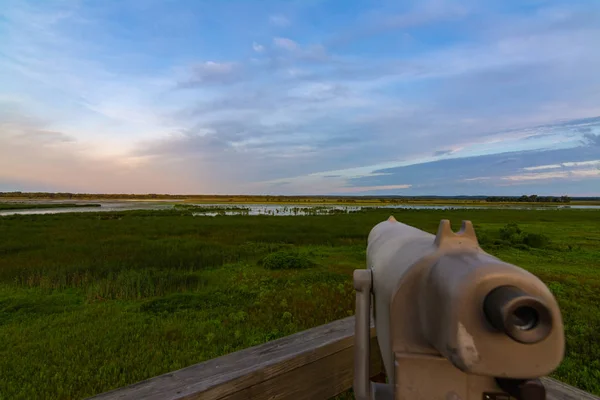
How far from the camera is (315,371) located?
2.35 metres

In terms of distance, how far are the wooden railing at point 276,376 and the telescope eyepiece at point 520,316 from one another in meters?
1.54

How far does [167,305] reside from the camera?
296 inches

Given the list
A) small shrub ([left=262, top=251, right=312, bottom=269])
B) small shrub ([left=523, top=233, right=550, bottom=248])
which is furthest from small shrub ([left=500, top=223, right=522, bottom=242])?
small shrub ([left=262, top=251, right=312, bottom=269])

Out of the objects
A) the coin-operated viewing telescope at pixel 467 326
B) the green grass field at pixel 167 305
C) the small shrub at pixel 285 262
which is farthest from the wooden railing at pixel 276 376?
the small shrub at pixel 285 262

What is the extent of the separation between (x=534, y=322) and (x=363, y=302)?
1007 millimetres

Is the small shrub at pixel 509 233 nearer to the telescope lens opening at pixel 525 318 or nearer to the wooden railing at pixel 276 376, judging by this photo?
the wooden railing at pixel 276 376

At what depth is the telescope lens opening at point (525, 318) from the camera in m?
0.81

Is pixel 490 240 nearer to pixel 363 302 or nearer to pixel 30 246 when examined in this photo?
pixel 363 302

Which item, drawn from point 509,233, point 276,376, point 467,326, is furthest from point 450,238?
point 509,233

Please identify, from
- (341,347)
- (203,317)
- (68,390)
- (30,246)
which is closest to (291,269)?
(203,317)

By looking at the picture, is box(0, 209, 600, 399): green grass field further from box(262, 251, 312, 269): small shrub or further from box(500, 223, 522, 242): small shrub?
box(500, 223, 522, 242): small shrub

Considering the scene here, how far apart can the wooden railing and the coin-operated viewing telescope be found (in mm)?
874

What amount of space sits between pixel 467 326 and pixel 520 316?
0.13m

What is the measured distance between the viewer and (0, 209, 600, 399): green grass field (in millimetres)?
4574
